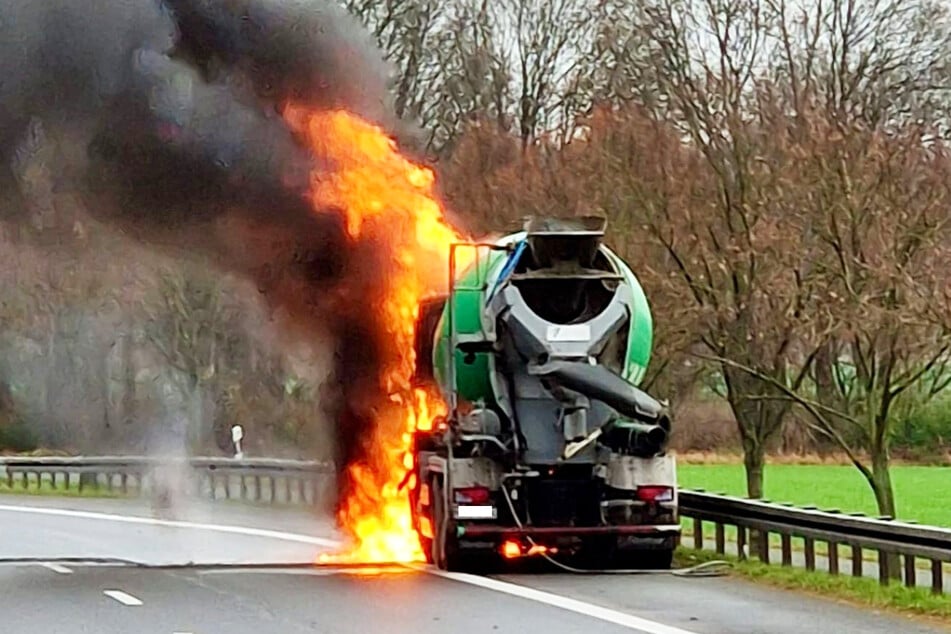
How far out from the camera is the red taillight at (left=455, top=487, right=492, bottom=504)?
674 inches

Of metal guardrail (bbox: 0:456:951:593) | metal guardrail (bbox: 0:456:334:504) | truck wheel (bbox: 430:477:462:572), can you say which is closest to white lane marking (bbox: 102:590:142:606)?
truck wheel (bbox: 430:477:462:572)

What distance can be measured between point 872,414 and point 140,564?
27.7 ft

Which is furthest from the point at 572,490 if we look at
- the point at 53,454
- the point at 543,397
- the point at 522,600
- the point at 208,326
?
the point at 53,454

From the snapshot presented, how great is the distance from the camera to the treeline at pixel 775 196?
21.9 m

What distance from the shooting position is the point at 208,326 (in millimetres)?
37625

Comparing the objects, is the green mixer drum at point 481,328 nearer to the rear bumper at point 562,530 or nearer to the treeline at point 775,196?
the rear bumper at point 562,530

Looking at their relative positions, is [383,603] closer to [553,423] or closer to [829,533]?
[553,423]

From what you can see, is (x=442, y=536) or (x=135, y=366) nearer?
(x=442, y=536)

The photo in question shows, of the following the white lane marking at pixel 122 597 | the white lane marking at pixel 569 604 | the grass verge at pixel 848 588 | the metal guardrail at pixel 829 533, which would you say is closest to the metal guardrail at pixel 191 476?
the metal guardrail at pixel 829 533

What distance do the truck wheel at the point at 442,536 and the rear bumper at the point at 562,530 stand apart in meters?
0.16

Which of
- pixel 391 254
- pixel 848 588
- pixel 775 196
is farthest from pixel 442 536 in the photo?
pixel 775 196

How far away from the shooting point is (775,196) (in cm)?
2330

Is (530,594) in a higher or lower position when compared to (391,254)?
lower

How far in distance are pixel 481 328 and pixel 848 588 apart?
14.2 feet
